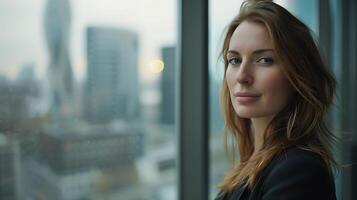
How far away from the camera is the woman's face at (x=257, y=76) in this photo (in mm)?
897

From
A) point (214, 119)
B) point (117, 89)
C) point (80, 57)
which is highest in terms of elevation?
point (80, 57)

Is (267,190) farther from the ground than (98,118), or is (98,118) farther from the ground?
(98,118)

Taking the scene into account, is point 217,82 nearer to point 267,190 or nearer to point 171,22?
point 171,22

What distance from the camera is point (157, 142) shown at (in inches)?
63.0

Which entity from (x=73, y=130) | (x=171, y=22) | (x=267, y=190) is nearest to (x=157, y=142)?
(x=73, y=130)

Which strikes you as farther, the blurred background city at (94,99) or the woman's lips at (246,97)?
the blurred background city at (94,99)

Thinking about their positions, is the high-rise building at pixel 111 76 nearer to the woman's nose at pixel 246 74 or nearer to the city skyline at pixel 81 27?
the city skyline at pixel 81 27

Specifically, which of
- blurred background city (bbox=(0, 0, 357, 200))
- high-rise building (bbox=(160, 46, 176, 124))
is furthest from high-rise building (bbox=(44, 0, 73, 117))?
high-rise building (bbox=(160, 46, 176, 124))

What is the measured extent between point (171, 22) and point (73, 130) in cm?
66

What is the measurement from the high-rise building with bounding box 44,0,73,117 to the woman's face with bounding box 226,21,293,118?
0.64m

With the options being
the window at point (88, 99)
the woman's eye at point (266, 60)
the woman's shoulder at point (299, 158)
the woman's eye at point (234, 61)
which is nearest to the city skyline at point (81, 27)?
the window at point (88, 99)

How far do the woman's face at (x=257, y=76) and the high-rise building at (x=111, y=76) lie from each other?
1.98 feet

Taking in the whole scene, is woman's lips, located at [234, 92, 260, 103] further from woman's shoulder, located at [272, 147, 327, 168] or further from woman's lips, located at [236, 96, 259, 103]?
woman's shoulder, located at [272, 147, 327, 168]

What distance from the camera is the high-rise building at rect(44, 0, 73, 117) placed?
1.21 meters
